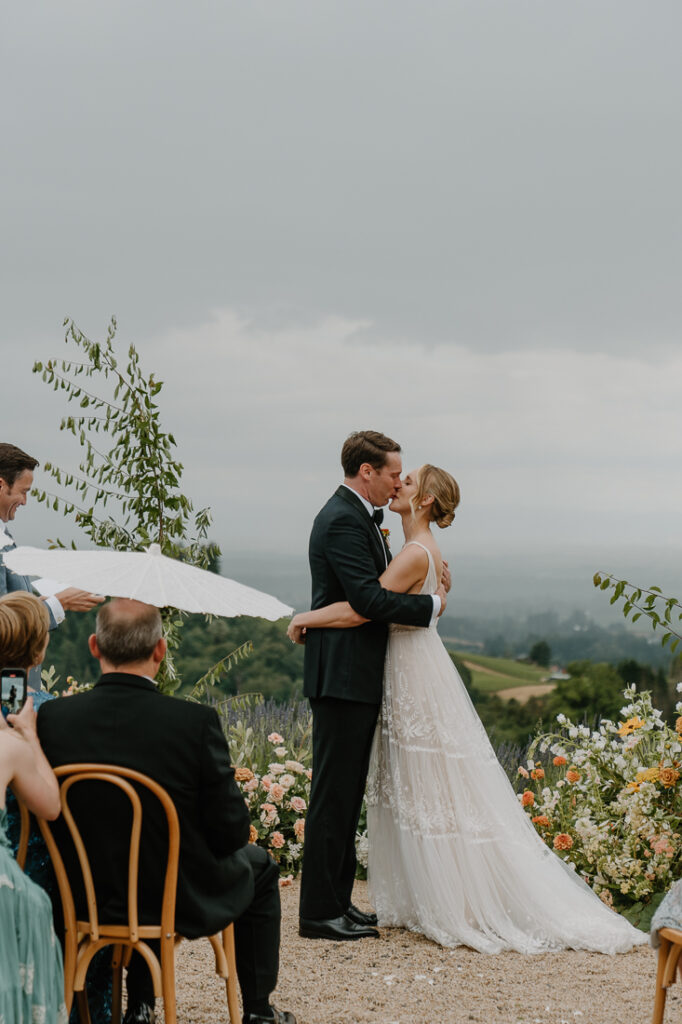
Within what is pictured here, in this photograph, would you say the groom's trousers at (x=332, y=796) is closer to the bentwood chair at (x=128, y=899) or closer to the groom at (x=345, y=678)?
the groom at (x=345, y=678)

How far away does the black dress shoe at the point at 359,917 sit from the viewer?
495 centimetres

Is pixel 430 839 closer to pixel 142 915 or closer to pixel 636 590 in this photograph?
pixel 636 590

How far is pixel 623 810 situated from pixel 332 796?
1791 mm

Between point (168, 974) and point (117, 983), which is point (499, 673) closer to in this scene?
point (117, 983)

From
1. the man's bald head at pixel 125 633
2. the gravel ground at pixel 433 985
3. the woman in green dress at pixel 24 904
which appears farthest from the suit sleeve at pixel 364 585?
the woman in green dress at pixel 24 904

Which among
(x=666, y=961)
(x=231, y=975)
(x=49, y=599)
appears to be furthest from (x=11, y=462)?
(x=666, y=961)

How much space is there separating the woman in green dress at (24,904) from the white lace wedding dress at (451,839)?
2.16m

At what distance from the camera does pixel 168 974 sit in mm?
3117

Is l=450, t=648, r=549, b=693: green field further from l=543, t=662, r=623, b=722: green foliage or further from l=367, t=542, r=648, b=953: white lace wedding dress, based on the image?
l=367, t=542, r=648, b=953: white lace wedding dress

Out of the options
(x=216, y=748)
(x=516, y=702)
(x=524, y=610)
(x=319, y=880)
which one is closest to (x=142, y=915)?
(x=216, y=748)

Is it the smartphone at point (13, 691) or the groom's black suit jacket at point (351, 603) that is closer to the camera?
the smartphone at point (13, 691)

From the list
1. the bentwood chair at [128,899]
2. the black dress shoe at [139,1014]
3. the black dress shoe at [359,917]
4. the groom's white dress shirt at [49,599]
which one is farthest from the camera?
the groom's white dress shirt at [49,599]

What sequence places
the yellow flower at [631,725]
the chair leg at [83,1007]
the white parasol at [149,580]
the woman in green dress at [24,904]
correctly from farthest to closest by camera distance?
the yellow flower at [631,725] < the chair leg at [83,1007] < the white parasol at [149,580] < the woman in green dress at [24,904]

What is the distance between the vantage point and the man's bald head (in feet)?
10.2
